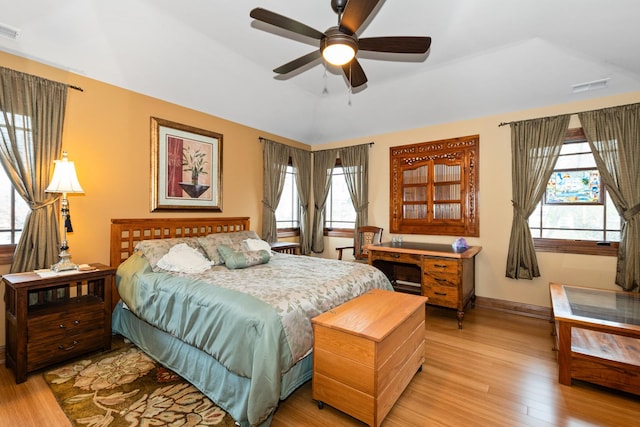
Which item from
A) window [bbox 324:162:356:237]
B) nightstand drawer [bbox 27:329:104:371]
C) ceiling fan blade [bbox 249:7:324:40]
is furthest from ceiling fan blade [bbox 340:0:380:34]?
window [bbox 324:162:356:237]

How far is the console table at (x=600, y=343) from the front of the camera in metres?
2.13

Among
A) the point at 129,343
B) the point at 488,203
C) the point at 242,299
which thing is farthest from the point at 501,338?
the point at 129,343

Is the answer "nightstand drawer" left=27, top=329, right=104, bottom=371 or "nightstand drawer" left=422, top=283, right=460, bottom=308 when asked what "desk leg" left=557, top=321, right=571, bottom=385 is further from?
"nightstand drawer" left=27, top=329, right=104, bottom=371

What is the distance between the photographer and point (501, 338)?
3129 mm

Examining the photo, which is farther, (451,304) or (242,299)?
(451,304)

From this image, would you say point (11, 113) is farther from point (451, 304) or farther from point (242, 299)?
point (451, 304)

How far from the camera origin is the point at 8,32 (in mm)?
2393

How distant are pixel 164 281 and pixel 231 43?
2576 mm

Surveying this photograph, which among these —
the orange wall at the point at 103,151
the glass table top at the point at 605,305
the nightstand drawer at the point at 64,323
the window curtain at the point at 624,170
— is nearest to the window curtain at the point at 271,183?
the orange wall at the point at 103,151

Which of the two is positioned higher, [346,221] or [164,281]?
[346,221]

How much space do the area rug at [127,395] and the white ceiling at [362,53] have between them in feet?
9.22

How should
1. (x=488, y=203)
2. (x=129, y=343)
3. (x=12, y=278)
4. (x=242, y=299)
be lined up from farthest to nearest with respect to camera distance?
(x=488, y=203) < (x=129, y=343) < (x=12, y=278) < (x=242, y=299)

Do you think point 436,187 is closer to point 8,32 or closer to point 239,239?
point 239,239

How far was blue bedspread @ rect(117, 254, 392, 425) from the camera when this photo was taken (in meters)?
1.74
